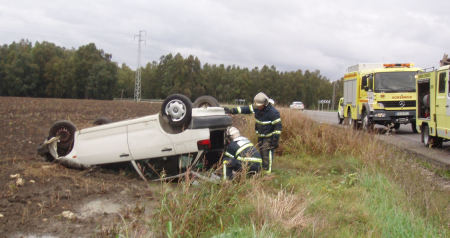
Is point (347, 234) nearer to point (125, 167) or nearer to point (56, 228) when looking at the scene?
point (56, 228)

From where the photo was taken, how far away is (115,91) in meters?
82.8

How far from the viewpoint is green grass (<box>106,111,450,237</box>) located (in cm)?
409

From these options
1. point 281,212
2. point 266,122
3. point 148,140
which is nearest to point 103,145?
point 148,140

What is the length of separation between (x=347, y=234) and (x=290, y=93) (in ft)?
212

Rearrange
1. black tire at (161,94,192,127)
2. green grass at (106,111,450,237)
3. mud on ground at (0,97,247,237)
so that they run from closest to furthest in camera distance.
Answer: green grass at (106,111,450,237), mud on ground at (0,97,247,237), black tire at (161,94,192,127)

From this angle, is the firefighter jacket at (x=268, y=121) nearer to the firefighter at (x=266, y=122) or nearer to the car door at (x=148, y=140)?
the firefighter at (x=266, y=122)

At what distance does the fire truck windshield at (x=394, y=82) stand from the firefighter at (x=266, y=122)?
904cm

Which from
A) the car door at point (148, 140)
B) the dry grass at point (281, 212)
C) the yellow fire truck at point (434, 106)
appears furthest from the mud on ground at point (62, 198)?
the yellow fire truck at point (434, 106)

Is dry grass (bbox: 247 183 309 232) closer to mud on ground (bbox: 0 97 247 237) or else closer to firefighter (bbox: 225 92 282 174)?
mud on ground (bbox: 0 97 247 237)

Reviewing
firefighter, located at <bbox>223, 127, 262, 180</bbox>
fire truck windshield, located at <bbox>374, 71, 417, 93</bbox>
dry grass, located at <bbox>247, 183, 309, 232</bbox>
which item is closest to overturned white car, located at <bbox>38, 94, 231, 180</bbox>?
firefighter, located at <bbox>223, 127, 262, 180</bbox>

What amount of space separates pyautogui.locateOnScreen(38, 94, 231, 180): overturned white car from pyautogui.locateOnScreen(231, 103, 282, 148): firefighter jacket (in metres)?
0.99

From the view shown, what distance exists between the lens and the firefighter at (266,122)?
774cm

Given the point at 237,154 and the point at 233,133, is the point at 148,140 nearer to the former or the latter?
the point at 233,133

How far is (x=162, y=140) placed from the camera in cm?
669
